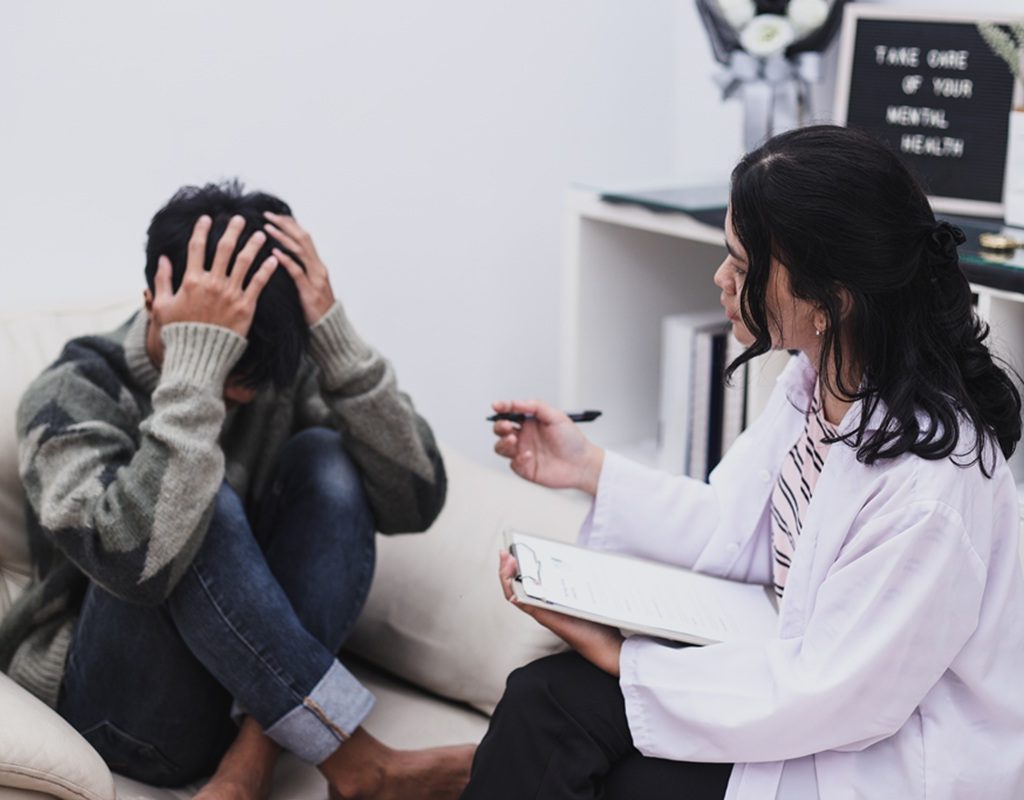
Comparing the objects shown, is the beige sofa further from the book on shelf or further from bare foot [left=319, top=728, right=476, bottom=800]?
the book on shelf

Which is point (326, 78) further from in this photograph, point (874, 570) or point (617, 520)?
point (874, 570)

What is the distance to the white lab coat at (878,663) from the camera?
1022 mm

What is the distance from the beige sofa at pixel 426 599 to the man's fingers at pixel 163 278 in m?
0.26

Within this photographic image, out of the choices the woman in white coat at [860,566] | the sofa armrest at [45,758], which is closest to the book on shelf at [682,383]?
the woman in white coat at [860,566]

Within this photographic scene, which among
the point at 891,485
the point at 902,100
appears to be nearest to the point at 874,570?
the point at 891,485

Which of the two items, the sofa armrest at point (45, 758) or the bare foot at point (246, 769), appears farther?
the bare foot at point (246, 769)

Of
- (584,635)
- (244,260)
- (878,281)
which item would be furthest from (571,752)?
(244,260)

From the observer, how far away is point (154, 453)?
1315mm

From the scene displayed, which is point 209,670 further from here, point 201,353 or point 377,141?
point 377,141

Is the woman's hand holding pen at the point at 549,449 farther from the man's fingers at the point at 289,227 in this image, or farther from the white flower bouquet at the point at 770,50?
the white flower bouquet at the point at 770,50

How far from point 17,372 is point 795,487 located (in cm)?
90

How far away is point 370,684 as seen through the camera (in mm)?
1628

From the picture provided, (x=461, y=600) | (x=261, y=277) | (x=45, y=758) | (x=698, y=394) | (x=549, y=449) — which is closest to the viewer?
(x=45, y=758)

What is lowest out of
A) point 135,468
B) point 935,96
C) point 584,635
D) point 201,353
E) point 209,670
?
Result: point 209,670
